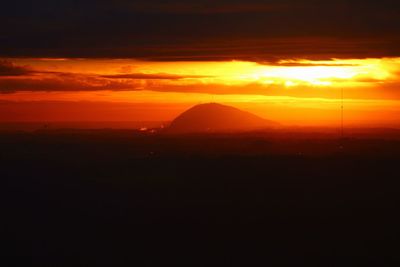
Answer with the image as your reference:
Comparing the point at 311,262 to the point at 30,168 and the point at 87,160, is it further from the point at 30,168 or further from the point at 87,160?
the point at 87,160

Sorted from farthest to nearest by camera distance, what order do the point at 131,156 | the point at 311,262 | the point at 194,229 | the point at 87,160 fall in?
1. the point at 131,156
2. the point at 87,160
3. the point at 194,229
4. the point at 311,262

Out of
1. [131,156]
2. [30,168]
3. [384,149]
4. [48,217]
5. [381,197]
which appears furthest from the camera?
[384,149]

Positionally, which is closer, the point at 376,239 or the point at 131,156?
the point at 376,239

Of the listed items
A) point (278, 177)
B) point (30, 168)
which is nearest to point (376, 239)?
point (278, 177)
